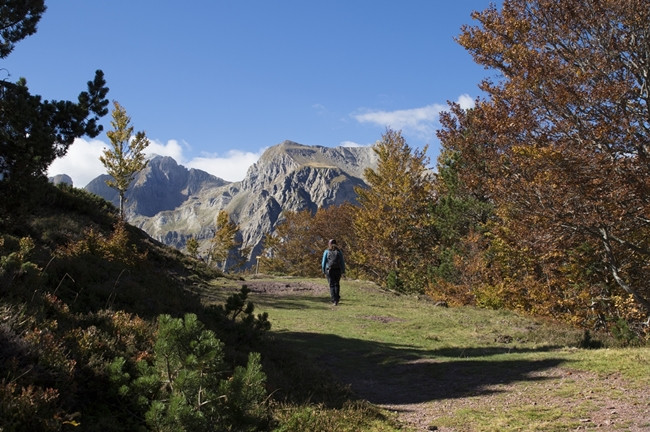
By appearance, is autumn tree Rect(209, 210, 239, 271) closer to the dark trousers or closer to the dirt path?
the dark trousers

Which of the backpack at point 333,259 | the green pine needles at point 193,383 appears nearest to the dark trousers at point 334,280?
the backpack at point 333,259

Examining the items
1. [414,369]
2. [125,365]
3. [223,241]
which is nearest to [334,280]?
[414,369]

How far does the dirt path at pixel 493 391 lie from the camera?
549cm

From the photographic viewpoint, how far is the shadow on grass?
729 cm

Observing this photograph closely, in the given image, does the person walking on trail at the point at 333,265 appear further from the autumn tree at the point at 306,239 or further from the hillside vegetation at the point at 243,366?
the autumn tree at the point at 306,239

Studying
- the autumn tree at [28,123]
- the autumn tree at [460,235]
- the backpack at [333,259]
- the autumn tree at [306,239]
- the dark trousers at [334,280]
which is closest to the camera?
the autumn tree at [28,123]

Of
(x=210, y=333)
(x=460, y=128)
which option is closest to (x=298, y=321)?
(x=210, y=333)

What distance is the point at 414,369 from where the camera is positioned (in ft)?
28.8

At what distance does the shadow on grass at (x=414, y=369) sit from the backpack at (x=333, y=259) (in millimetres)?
5231

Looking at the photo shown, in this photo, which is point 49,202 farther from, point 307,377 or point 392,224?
point 392,224

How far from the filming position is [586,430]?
4.91 m

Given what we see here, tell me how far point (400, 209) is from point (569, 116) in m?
22.8

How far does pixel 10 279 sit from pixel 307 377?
440 cm

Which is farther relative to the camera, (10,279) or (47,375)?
(10,279)
